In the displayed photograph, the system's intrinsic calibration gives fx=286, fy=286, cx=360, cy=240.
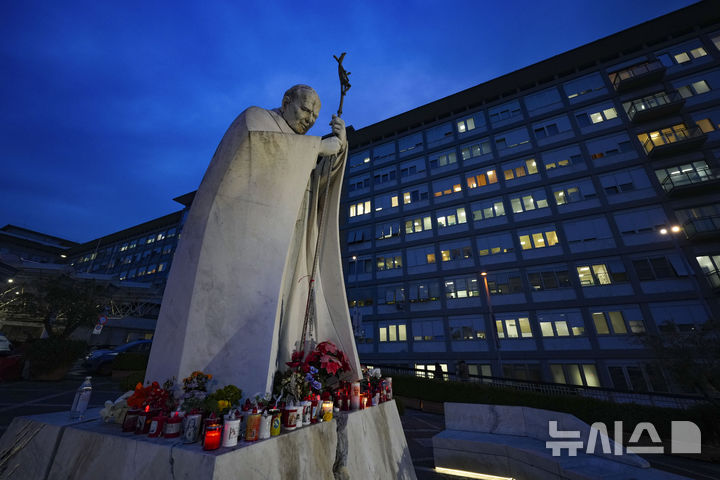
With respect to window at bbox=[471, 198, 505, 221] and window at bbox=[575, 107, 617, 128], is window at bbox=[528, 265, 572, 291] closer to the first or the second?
window at bbox=[471, 198, 505, 221]

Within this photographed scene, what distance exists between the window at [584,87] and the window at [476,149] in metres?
7.36

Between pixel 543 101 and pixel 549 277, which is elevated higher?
pixel 543 101

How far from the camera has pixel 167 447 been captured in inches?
84.5

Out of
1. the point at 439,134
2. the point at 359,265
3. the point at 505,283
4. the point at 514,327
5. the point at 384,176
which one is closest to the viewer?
the point at 514,327

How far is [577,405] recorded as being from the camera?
38.5 ft

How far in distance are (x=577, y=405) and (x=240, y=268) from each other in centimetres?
1468

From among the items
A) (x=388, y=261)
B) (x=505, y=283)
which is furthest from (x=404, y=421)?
(x=388, y=261)

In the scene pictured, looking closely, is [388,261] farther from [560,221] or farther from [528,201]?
[560,221]

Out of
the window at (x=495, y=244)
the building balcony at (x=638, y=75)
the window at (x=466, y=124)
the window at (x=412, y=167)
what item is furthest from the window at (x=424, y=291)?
the building balcony at (x=638, y=75)

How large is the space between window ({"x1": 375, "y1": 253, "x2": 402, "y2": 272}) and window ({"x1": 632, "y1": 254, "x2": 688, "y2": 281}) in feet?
55.4

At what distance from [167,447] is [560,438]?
25.0 feet

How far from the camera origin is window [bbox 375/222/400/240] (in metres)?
28.6

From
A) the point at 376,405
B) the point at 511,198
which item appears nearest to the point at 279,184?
the point at 376,405

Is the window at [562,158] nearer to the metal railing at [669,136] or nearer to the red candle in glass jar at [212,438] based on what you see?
the metal railing at [669,136]
